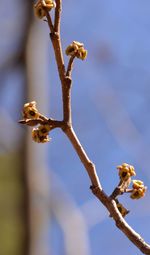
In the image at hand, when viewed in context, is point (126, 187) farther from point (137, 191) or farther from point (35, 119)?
point (35, 119)

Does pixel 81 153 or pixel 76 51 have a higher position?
pixel 76 51

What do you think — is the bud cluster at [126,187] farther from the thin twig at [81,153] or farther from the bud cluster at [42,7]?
the bud cluster at [42,7]

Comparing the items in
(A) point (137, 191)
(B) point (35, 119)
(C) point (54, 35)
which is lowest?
(A) point (137, 191)

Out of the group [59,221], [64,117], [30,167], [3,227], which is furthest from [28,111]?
[3,227]

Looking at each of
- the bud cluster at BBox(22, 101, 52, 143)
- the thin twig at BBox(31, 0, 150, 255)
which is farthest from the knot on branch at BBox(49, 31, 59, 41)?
the bud cluster at BBox(22, 101, 52, 143)

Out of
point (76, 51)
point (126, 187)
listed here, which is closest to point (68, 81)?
point (76, 51)

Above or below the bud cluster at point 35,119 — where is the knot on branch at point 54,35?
above

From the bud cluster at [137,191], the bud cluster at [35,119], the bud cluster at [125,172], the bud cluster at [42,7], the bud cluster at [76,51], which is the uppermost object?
the bud cluster at [42,7]

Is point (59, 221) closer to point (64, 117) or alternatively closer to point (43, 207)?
point (43, 207)

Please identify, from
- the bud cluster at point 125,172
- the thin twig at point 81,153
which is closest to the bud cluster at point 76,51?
the thin twig at point 81,153

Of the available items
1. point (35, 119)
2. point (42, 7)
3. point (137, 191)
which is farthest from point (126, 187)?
point (42, 7)

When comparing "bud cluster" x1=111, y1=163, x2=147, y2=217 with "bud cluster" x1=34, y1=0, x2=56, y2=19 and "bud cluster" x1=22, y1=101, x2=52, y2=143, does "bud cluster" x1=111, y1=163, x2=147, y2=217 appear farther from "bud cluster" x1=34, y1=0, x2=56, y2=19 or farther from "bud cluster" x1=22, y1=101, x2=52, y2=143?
"bud cluster" x1=34, y1=0, x2=56, y2=19
